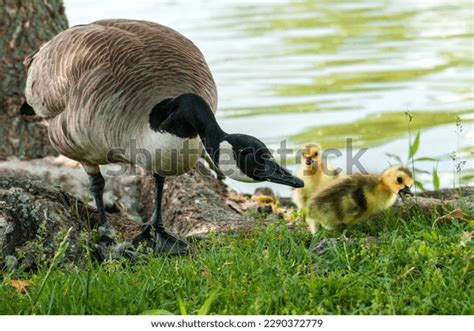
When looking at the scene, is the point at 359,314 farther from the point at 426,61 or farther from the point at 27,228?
the point at 426,61

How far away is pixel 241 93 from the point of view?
14000 millimetres

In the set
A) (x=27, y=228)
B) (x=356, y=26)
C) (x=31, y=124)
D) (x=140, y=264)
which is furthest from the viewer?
(x=356, y=26)

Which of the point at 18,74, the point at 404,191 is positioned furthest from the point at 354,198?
the point at 18,74

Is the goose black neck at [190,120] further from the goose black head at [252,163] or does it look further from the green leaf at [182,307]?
the green leaf at [182,307]

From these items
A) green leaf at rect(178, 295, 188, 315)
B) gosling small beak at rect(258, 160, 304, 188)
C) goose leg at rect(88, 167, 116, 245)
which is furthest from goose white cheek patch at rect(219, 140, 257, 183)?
goose leg at rect(88, 167, 116, 245)

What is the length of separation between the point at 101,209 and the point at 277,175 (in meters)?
2.19

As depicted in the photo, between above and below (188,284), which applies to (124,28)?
above

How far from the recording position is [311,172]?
7770 millimetres

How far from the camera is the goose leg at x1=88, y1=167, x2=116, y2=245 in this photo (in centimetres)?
710

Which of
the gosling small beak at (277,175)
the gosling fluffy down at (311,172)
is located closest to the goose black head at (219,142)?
the gosling small beak at (277,175)

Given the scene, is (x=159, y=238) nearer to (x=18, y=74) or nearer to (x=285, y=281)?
(x=285, y=281)

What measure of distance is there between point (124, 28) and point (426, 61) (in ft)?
32.1

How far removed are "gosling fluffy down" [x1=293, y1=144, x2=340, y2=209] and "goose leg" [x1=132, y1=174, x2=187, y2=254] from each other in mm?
1229
